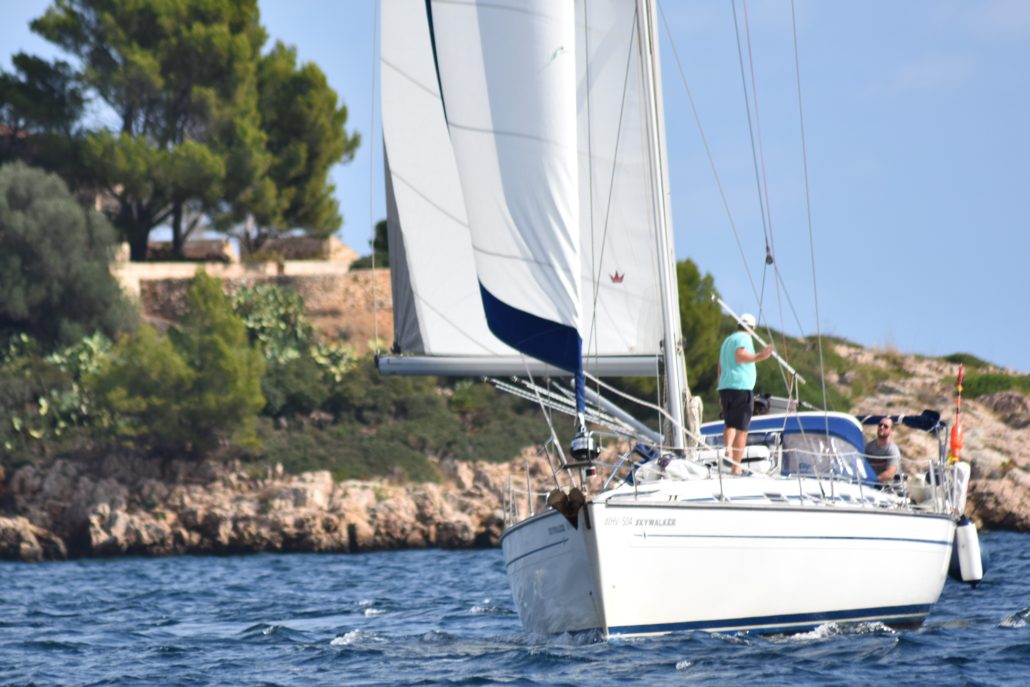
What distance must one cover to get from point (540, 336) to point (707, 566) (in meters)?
2.22

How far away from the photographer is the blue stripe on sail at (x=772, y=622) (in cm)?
1201

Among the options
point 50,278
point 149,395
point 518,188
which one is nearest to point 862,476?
point 518,188

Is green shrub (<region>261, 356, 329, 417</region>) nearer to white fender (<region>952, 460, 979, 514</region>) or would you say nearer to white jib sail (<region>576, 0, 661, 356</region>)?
white fender (<region>952, 460, 979, 514</region>)

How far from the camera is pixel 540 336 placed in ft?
40.0

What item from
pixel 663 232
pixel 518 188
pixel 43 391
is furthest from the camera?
pixel 43 391

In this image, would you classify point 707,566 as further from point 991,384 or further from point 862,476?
point 991,384

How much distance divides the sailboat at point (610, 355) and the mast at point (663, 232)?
0.03 m

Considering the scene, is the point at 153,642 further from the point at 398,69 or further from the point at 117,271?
the point at 117,271

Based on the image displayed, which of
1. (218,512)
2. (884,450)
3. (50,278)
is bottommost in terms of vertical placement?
(218,512)

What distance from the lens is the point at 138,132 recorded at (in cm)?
5125

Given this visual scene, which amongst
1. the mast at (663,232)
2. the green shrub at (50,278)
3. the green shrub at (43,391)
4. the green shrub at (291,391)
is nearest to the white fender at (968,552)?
the mast at (663,232)

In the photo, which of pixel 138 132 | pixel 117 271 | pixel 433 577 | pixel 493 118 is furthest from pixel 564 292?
pixel 138 132

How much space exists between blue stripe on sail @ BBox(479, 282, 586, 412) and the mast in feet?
5.48

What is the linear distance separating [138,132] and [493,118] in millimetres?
40826
